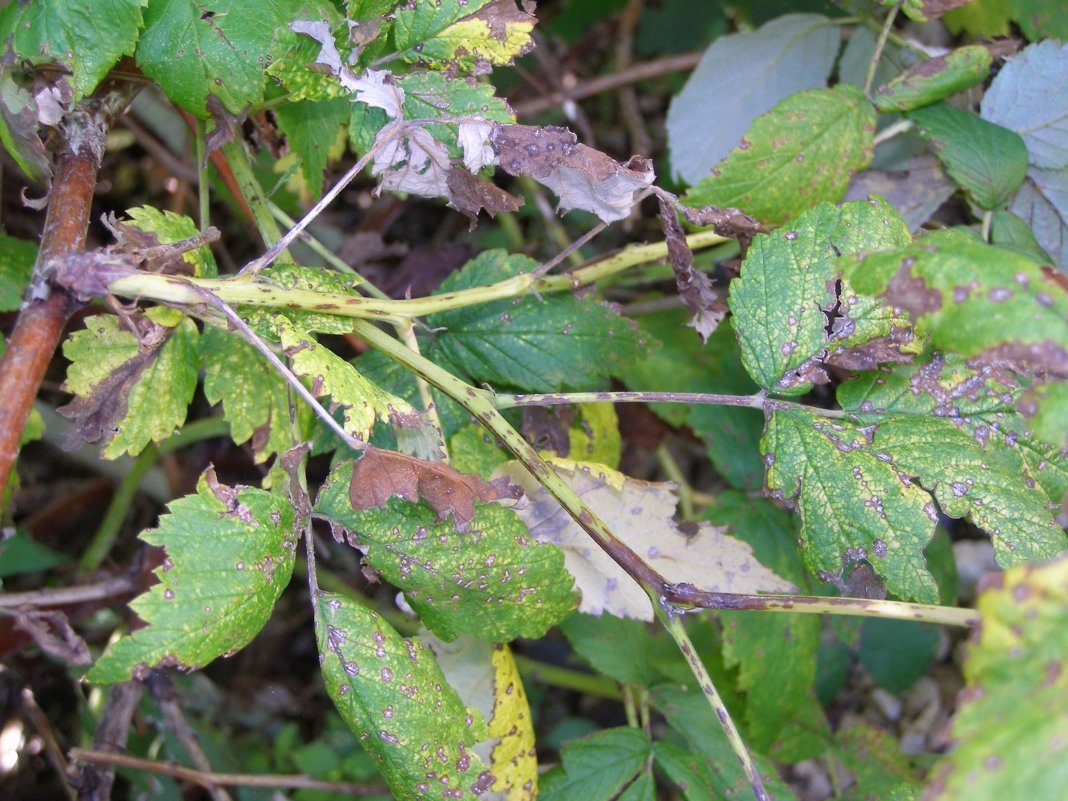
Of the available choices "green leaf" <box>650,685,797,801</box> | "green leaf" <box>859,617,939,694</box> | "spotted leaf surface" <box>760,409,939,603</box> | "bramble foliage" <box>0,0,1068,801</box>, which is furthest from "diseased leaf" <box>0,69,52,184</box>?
"green leaf" <box>859,617,939,694</box>

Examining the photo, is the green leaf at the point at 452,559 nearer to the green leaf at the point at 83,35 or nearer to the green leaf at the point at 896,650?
the green leaf at the point at 83,35

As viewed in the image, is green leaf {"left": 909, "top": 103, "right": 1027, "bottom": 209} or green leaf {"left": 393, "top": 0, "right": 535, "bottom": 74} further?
green leaf {"left": 909, "top": 103, "right": 1027, "bottom": 209}

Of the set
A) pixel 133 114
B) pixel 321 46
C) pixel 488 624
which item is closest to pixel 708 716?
pixel 488 624

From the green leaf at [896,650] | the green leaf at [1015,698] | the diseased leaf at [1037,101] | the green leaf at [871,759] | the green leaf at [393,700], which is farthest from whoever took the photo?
the green leaf at [896,650]

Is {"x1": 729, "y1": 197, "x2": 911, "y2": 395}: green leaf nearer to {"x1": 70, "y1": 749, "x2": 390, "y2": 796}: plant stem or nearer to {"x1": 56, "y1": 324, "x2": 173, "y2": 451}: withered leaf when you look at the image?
{"x1": 56, "y1": 324, "x2": 173, "y2": 451}: withered leaf

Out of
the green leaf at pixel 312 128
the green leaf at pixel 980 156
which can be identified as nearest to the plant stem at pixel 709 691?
the green leaf at pixel 312 128

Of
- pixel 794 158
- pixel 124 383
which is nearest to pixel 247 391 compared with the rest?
Result: pixel 124 383
